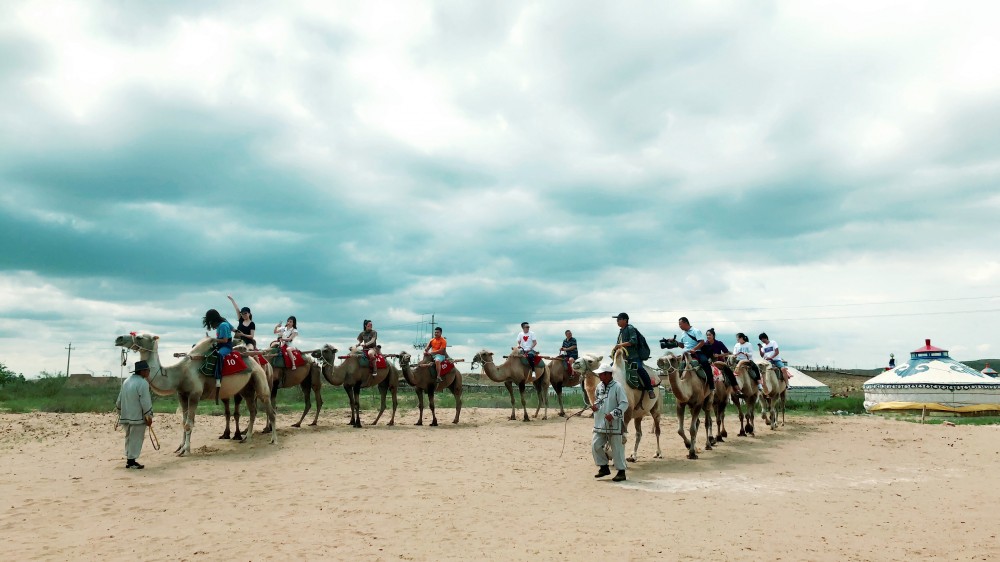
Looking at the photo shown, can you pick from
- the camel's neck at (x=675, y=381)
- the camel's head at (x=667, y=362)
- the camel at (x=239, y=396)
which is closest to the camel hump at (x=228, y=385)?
the camel at (x=239, y=396)

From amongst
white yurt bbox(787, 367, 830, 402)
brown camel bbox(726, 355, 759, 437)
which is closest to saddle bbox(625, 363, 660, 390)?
brown camel bbox(726, 355, 759, 437)

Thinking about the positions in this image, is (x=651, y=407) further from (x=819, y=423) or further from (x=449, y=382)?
A: (x=819, y=423)

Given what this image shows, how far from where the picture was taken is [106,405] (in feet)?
90.9

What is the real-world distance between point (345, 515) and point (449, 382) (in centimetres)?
1127

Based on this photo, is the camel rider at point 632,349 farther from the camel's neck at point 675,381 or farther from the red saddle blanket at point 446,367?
the red saddle blanket at point 446,367

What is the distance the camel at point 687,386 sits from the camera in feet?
48.7

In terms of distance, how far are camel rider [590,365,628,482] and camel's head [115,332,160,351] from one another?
30.8 feet

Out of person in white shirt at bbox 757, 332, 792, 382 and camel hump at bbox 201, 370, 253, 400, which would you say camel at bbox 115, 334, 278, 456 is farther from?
person in white shirt at bbox 757, 332, 792, 382

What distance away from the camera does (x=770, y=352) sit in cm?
2247

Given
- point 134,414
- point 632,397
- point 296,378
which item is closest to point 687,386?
point 632,397

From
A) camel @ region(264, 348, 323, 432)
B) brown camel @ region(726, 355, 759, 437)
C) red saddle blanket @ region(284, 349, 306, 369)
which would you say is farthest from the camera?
brown camel @ region(726, 355, 759, 437)

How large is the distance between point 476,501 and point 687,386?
6533mm

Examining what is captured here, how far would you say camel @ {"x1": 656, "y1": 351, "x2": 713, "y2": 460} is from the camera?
1484cm

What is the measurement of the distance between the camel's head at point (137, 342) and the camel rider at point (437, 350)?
337 inches
